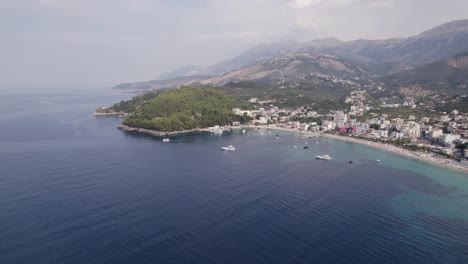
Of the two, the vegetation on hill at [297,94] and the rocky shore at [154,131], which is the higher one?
the vegetation on hill at [297,94]

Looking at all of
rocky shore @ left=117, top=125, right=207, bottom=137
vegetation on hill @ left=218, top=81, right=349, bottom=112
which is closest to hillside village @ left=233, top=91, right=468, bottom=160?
vegetation on hill @ left=218, top=81, right=349, bottom=112

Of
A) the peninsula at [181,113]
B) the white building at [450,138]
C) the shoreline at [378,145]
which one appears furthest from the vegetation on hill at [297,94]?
the white building at [450,138]

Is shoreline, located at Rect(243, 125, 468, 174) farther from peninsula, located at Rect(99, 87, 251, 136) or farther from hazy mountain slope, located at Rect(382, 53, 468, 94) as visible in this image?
hazy mountain slope, located at Rect(382, 53, 468, 94)

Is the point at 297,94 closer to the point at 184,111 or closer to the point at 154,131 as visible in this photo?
the point at 184,111

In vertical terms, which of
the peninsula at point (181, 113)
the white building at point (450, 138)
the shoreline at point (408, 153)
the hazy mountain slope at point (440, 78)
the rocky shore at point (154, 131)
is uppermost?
the hazy mountain slope at point (440, 78)

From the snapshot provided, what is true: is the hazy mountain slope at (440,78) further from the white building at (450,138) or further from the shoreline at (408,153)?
the shoreline at (408,153)

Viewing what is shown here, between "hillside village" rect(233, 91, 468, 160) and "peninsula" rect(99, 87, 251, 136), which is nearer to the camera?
"hillside village" rect(233, 91, 468, 160)

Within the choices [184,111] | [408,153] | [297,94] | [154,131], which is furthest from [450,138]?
[297,94]
